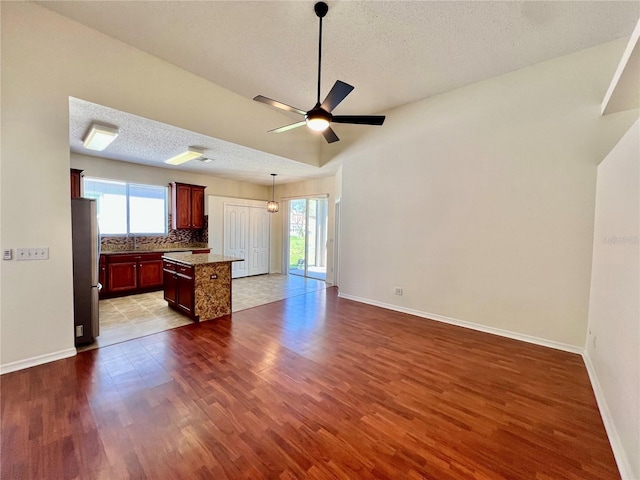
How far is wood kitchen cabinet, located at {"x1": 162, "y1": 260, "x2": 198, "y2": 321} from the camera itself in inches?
153

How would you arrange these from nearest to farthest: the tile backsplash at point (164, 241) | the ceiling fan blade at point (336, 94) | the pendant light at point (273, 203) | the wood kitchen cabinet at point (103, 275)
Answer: the ceiling fan blade at point (336, 94) < the wood kitchen cabinet at point (103, 275) < the tile backsplash at point (164, 241) < the pendant light at point (273, 203)

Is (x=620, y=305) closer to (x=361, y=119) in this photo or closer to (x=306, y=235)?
(x=361, y=119)

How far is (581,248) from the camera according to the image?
9.99 ft

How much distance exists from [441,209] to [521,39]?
2082mm

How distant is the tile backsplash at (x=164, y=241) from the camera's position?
5.50 meters

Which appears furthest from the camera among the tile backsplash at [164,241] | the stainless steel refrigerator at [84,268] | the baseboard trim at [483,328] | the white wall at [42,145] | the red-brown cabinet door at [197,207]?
the red-brown cabinet door at [197,207]

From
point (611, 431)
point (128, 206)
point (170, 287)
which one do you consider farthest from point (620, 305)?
point (128, 206)

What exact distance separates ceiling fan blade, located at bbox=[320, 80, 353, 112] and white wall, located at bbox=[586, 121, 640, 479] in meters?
1.98

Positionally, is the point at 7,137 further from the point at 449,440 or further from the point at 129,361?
the point at 449,440

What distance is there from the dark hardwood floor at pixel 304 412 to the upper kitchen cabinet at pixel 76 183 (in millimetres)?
3063

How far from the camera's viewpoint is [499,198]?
11.6 feet

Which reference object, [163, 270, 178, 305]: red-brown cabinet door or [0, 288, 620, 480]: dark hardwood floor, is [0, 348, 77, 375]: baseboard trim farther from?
[163, 270, 178, 305]: red-brown cabinet door

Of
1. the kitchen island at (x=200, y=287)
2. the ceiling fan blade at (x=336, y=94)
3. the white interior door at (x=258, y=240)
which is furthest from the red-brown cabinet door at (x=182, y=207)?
the ceiling fan blade at (x=336, y=94)

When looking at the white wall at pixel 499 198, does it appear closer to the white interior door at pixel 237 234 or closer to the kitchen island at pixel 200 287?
the kitchen island at pixel 200 287
